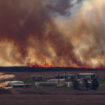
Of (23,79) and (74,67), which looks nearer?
(23,79)

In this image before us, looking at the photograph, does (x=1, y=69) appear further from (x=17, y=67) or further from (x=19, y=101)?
(x=19, y=101)

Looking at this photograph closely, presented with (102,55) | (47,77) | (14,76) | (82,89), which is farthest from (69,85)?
(102,55)

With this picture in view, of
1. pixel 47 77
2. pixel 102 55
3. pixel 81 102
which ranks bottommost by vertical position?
pixel 81 102

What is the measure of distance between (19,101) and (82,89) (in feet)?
79.4

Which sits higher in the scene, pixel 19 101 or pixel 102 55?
pixel 102 55

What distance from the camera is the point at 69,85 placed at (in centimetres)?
7331

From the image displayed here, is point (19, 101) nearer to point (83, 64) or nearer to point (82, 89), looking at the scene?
point (82, 89)

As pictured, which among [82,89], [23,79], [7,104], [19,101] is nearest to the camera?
[7,104]

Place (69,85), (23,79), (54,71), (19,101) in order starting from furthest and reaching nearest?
1. (54,71)
2. (23,79)
3. (69,85)
4. (19,101)

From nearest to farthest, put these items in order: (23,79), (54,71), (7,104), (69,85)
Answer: (7,104), (69,85), (23,79), (54,71)

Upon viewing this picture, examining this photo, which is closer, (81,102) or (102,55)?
(81,102)

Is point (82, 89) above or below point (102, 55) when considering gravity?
below

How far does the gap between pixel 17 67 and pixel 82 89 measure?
3943 cm

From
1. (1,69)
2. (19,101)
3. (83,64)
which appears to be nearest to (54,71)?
(83,64)
